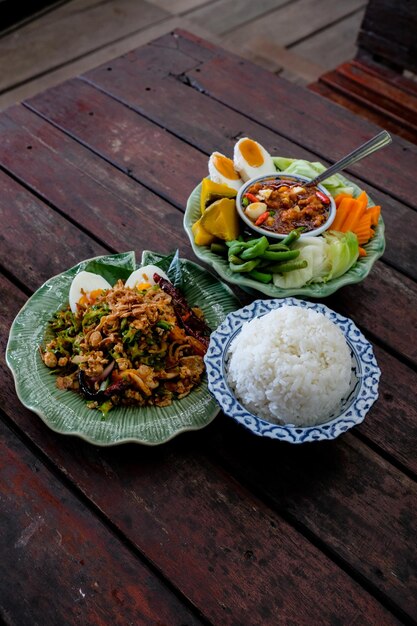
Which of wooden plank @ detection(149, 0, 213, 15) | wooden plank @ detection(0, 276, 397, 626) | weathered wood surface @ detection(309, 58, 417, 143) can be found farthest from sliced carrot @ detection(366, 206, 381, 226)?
wooden plank @ detection(149, 0, 213, 15)

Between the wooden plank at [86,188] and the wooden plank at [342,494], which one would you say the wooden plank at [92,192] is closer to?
the wooden plank at [86,188]

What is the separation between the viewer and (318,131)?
2.10 metres

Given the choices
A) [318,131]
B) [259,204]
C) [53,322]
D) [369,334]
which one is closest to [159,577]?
[53,322]

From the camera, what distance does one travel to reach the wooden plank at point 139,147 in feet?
5.30

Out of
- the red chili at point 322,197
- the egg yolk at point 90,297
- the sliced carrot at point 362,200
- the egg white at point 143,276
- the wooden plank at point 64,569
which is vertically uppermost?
the sliced carrot at point 362,200

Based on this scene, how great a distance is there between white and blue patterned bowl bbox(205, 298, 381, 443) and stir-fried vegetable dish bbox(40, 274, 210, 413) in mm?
85

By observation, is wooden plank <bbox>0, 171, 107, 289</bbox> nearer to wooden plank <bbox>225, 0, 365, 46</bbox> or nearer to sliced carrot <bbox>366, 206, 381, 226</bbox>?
sliced carrot <bbox>366, 206, 381, 226</bbox>

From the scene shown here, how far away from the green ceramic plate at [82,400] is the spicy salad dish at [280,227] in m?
0.08

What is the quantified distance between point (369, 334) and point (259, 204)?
0.41m

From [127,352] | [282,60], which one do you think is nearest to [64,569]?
[127,352]

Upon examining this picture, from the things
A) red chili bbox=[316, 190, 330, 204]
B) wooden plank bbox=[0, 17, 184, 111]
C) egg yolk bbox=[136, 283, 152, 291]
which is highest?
red chili bbox=[316, 190, 330, 204]

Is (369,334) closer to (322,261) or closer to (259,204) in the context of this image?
(322,261)

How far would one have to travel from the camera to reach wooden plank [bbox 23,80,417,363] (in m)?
1.62

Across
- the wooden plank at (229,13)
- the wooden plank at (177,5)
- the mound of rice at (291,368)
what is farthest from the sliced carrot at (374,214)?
the wooden plank at (177,5)
